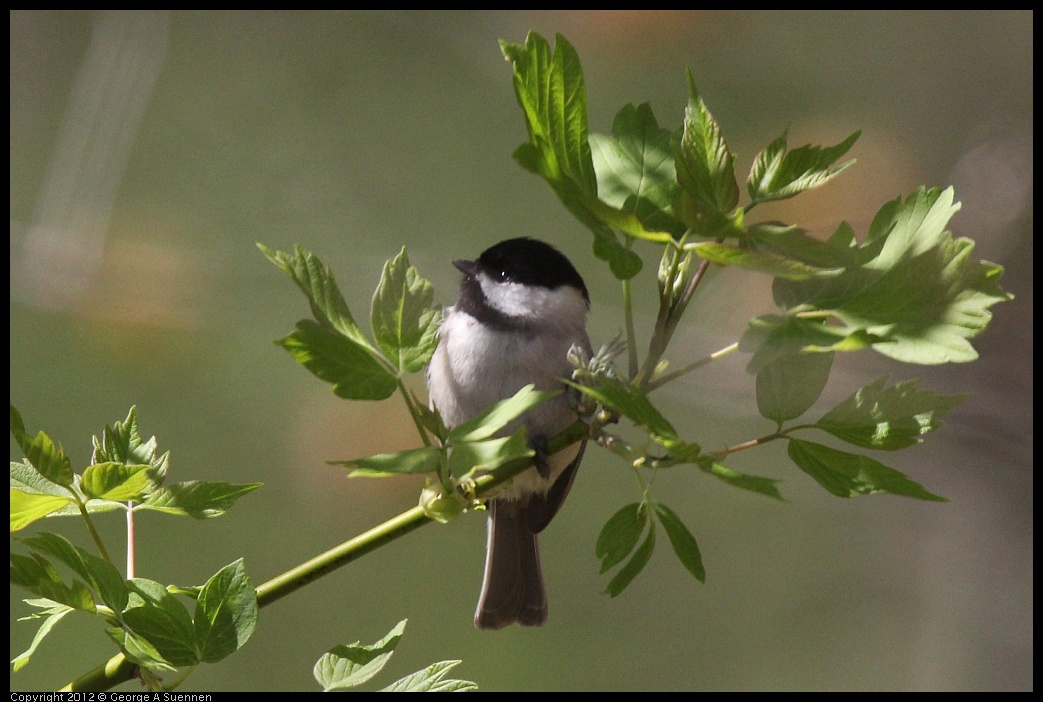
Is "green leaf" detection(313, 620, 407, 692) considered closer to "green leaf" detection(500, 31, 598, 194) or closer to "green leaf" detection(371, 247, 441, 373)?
"green leaf" detection(371, 247, 441, 373)

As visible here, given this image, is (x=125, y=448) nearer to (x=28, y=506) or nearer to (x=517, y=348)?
(x=28, y=506)

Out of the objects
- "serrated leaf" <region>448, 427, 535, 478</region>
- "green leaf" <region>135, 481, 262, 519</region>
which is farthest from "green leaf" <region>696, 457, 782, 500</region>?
"green leaf" <region>135, 481, 262, 519</region>

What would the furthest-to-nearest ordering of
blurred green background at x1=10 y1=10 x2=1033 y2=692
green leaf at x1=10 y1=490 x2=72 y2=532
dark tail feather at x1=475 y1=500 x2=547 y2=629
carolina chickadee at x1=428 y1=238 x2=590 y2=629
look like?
blurred green background at x1=10 y1=10 x2=1033 y2=692, dark tail feather at x1=475 y1=500 x2=547 y2=629, carolina chickadee at x1=428 y1=238 x2=590 y2=629, green leaf at x1=10 y1=490 x2=72 y2=532

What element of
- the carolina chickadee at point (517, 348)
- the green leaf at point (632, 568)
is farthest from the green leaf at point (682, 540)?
the carolina chickadee at point (517, 348)

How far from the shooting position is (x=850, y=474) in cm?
83

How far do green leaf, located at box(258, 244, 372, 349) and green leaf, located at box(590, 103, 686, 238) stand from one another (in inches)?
10.0

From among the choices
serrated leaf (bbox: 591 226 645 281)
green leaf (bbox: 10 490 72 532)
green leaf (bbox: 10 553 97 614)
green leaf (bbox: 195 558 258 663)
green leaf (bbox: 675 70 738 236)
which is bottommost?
green leaf (bbox: 195 558 258 663)

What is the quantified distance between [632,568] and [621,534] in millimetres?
33

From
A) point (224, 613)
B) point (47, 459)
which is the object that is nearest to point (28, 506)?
point (47, 459)

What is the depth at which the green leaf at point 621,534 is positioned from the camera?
0.89m

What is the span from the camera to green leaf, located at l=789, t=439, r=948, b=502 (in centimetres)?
81

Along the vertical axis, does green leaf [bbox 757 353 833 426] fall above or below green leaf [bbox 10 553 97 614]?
above

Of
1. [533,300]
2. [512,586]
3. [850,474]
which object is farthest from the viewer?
[512,586]

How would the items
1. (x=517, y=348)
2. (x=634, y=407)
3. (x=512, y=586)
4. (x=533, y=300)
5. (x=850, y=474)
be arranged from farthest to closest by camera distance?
1. (x=512, y=586)
2. (x=533, y=300)
3. (x=517, y=348)
4. (x=850, y=474)
5. (x=634, y=407)
